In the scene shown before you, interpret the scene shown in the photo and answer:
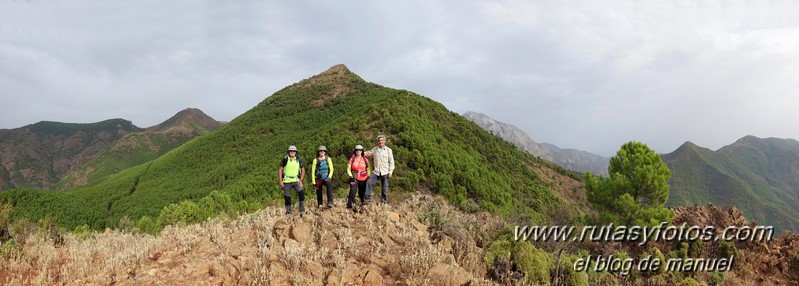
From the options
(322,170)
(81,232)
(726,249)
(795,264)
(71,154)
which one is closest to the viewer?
(322,170)

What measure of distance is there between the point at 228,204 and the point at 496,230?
58.8 feet

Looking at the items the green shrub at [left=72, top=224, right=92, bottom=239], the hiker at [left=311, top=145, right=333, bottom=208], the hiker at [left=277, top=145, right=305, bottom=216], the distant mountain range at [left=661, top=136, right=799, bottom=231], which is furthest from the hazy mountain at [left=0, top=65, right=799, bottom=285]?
the distant mountain range at [left=661, top=136, right=799, bottom=231]

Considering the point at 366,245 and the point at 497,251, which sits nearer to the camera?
the point at 366,245

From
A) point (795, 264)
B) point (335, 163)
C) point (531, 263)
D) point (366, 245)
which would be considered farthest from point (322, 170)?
point (335, 163)

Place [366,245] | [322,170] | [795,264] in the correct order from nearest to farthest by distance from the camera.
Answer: [366,245] → [322,170] → [795,264]

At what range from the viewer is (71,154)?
623 feet

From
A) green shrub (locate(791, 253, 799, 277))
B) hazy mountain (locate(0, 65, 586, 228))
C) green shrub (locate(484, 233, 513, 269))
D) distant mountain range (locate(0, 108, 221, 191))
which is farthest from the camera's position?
distant mountain range (locate(0, 108, 221, 191))

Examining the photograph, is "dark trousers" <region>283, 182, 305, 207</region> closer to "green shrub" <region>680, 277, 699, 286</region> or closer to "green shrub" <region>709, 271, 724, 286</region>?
"green shrub" <region>680, 277, 699, 286</region>

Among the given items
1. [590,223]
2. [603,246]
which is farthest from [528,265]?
[590,223]

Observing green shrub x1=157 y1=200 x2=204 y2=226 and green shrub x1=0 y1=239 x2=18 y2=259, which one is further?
green shrub x1=157 y1=200 x2=204 y2=226

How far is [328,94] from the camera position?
79938mm

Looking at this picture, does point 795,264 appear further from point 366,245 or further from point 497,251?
point 366,245

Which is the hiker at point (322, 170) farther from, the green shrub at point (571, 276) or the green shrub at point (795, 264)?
the green shrub at point (795, 264)

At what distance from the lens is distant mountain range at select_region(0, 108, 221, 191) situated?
429ft
